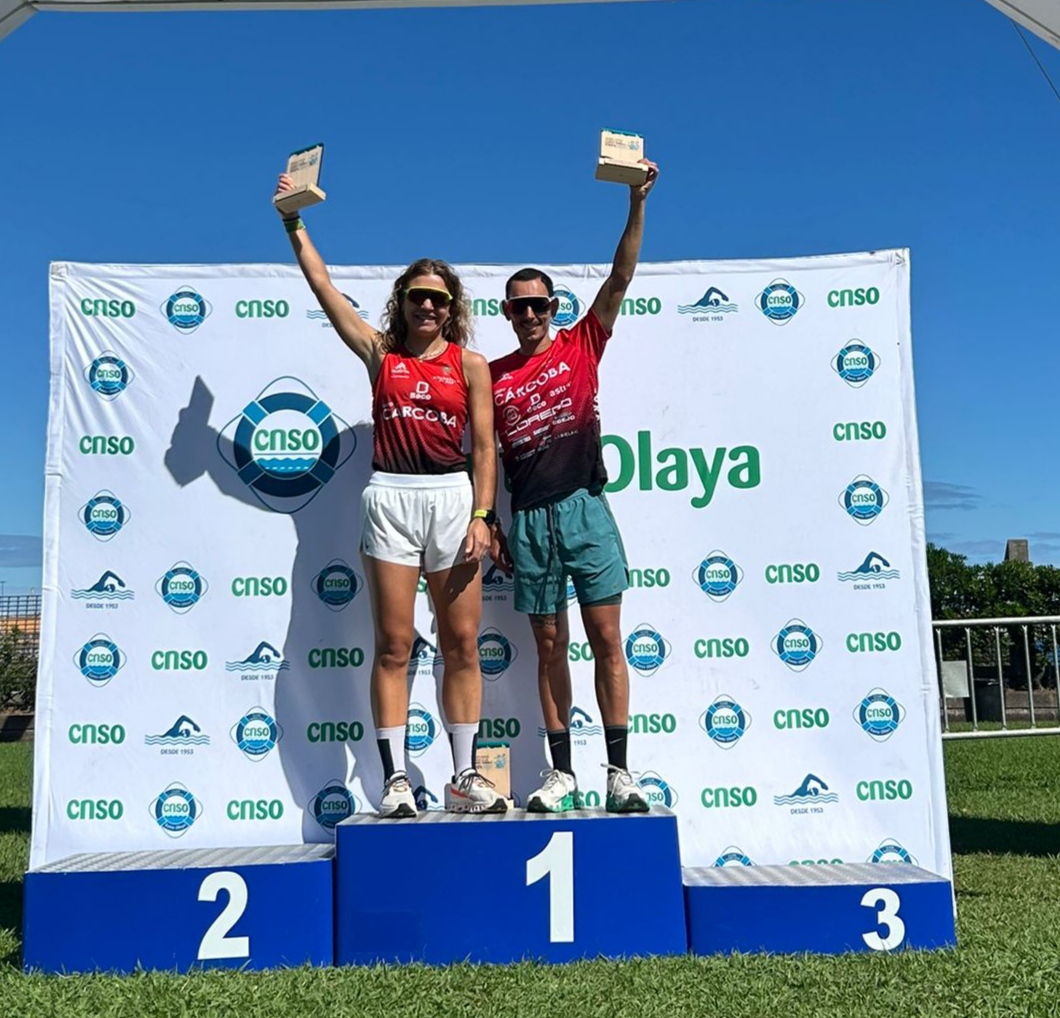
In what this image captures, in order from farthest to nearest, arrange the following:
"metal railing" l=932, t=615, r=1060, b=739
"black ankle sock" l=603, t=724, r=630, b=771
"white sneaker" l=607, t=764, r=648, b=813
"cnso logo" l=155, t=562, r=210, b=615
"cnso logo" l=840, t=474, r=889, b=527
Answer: "metal railing" l=932, t=615, r=1060, b=739 < "cnso logo" l=840, t=474, r=889, b=527 < "cnso logo" l=155, t=562, r=210, b=615 < "black ankle sock" l=603, t=724, r=630, b=771 < "white sneaker" l=607, t=764, r=648, b=813

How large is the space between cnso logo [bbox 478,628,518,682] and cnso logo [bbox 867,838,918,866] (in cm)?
158

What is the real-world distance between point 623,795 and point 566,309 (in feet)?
6.40

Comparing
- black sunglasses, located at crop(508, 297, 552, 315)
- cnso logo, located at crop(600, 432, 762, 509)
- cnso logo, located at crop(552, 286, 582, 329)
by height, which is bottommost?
cnso logo, located at crop(600, 432, 762, 509)

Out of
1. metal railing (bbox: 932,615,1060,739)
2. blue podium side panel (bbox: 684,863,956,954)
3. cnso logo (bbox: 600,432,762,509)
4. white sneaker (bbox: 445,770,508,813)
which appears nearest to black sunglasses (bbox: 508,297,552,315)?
cnso logo (bbox: 600,432,762,509)

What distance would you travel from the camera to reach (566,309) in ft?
14.3

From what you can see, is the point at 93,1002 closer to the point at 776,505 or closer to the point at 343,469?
the point at 343,469

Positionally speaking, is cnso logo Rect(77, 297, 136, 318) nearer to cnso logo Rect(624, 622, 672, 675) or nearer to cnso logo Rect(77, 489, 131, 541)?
cnso logo Rect(77, 489, 131, 541)

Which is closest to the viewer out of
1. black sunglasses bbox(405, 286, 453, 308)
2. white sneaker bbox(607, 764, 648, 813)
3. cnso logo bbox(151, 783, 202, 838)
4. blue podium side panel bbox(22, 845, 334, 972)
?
blue podium side panel bbox(22, 845, 334, 972)

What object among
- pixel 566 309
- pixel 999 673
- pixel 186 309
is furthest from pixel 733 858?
pixel 999 673

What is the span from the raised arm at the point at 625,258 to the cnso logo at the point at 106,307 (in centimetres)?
187

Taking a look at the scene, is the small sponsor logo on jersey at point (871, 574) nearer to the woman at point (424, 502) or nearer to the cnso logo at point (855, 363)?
the cnso logo at point (855, 363)

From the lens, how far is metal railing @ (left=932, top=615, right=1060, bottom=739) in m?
8.46

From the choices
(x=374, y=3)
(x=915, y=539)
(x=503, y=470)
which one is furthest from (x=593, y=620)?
(x=374, y=3)

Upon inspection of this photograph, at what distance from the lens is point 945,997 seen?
2756 millimetres
